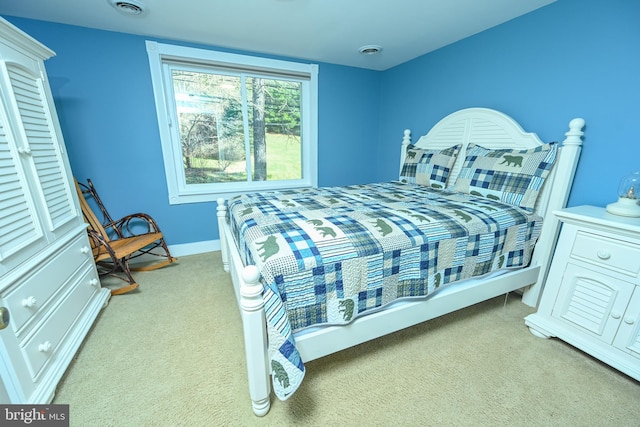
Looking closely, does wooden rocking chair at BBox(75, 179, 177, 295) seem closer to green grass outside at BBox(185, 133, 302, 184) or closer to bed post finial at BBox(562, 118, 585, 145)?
green grass outside at BBox(185, 133, 302, 184)

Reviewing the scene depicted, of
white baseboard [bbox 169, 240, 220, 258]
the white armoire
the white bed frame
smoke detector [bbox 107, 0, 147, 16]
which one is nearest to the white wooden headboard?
the white bed frame

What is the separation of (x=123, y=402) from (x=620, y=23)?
3423 millimetres

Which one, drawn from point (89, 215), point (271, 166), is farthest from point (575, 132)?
point (89, 215)

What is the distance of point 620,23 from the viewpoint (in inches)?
61.0

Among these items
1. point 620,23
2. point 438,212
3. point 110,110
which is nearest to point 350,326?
point 438,212

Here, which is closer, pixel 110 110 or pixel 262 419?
pixel 262 419

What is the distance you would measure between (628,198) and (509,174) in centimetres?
60

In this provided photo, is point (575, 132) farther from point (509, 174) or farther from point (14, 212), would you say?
point (14, 212)

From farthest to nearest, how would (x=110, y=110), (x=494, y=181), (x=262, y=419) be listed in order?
1. (x=110, y=110)
2. (x=494, y=181)
3. (x=262, y=419)

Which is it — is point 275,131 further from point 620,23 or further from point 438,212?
point 620,23

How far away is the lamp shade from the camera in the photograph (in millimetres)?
1405

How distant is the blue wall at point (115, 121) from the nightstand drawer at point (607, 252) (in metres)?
2.81

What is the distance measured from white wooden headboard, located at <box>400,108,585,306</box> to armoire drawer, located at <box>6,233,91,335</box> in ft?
9.67

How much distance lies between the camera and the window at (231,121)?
8.41ft
